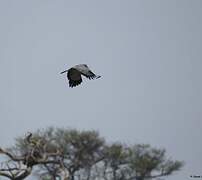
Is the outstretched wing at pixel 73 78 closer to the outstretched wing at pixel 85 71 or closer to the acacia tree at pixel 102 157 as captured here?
the outstretched wing at pixel 85 71

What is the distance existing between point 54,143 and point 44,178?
6735mm

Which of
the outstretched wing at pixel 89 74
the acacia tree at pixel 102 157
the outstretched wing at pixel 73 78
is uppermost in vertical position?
the acacia tree at pixel 102 157

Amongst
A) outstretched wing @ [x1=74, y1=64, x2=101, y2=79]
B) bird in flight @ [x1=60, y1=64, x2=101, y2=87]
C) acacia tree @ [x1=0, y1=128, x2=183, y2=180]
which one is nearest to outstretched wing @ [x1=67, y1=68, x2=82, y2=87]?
bird in flight @ [x1=60, y1=64, x2=101, y2=87]

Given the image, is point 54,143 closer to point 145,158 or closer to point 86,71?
point 145,158

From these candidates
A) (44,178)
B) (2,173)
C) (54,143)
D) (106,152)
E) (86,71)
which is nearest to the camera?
(86,71)

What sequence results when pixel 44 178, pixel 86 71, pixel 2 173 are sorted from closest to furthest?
pixel 86 71 < pixel 2 173 < pixel 44 178

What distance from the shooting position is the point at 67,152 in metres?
62.0

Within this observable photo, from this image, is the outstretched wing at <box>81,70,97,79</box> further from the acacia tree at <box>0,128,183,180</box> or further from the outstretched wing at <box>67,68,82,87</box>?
the acacia tree at <box>0,128,183,180</box>

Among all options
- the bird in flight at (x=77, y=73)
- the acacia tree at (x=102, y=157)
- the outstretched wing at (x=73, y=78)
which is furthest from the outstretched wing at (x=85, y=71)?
the acacia tree at (x=102, y=157)

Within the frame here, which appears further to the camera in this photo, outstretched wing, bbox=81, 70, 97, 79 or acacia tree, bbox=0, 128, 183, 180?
acacia tree, bbox=0, 128, 183, 180

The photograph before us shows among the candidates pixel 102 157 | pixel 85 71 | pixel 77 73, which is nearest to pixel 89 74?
pixel 85 71

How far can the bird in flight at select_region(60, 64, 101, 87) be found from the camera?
22625 millimetres

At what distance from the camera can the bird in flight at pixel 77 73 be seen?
22.6 m

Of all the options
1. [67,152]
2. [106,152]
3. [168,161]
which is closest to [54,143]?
[67,152]
